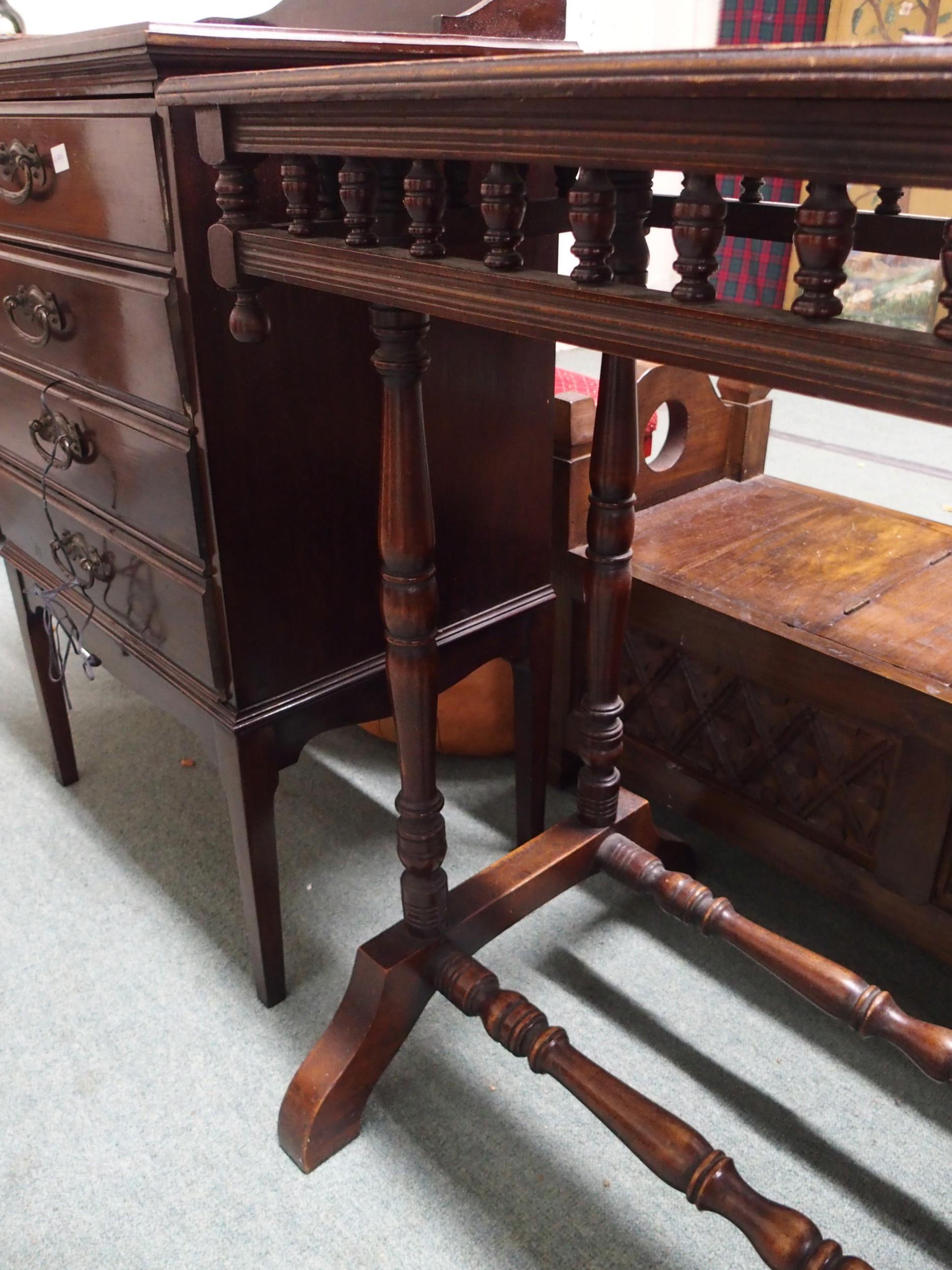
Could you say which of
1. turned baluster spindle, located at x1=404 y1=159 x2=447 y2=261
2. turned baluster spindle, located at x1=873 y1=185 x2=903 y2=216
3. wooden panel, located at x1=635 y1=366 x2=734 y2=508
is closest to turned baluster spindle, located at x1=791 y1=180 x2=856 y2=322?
turned baluster spindle, located at x1=404 y1=159 x2=447 y2=261

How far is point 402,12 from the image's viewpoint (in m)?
1.13

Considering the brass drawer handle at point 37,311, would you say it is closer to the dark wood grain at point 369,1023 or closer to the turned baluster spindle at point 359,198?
the turned baluster spindle at point 359,198

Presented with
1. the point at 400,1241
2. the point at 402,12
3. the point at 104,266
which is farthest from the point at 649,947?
the point at 402,12

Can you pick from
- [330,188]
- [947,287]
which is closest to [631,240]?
[330,188]

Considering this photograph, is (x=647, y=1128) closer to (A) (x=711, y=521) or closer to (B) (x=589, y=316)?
(B) (x=589, y=316)

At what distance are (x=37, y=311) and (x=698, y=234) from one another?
2.84ft

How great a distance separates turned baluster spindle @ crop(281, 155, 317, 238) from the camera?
0.75m

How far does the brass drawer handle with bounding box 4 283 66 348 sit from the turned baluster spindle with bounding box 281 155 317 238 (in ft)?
1.48

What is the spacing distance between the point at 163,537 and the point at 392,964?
0.51 metres

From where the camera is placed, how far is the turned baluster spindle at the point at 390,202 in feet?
2.39

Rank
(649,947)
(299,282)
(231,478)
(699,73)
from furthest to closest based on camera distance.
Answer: (649,947), (231,478), (299,282), (699,73)

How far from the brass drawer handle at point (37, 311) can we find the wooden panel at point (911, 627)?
37.6 inches

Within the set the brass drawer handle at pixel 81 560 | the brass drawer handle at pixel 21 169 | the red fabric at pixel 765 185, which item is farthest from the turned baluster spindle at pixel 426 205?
the red fabric at pixel 765 185

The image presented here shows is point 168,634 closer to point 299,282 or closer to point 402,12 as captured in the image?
point 299,282
